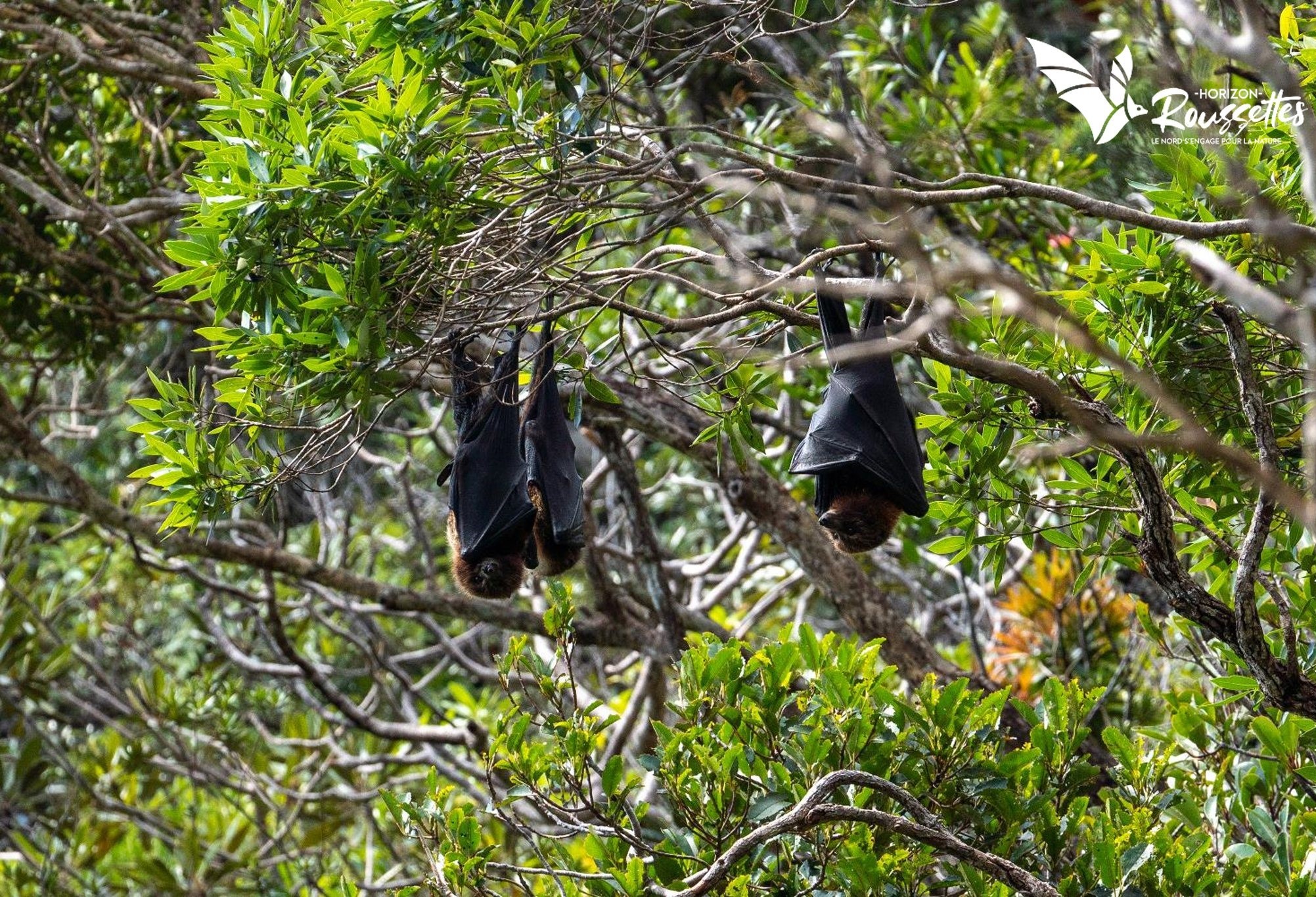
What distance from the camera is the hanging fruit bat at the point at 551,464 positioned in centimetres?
435

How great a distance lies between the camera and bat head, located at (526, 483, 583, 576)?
4.77 m

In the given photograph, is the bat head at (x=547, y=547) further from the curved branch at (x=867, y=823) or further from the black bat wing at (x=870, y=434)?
the curved branch at (x=867, y=823)

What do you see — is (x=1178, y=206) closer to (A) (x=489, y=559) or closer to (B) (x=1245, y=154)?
(B) (x=1245, y=154)

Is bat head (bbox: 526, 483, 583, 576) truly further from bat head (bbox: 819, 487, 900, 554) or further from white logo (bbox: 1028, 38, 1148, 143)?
white logo (bbox: 1028, 38, 1148, 143)

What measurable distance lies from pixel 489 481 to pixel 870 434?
53.7 inches

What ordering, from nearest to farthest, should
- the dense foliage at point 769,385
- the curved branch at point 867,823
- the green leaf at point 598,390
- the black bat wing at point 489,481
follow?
1. the curved branch at point 867,823
2. the dense foliage at point 769,385
3. the green leaf at point 598,390
4. the black bat wing at point 489,481

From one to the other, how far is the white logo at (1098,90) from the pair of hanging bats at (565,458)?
0.90 metres

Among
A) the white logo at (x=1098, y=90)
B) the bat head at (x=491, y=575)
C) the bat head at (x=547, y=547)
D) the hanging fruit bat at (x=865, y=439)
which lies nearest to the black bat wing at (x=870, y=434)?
the hanging fruit bat at (x=865, y=439)

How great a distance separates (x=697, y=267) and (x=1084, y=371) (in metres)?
4.81

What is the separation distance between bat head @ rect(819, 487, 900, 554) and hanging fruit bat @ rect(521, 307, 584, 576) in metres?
0.90

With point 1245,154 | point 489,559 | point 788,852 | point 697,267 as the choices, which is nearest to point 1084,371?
point 1245,154

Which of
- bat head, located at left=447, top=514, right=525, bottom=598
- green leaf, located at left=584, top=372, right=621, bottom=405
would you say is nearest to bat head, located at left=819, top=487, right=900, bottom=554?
green leaf, located at left=584, top=372, right=621, bottom=405

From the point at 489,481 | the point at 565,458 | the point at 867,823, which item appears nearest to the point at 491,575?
the point at 489,481

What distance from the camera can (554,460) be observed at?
4465 mm
